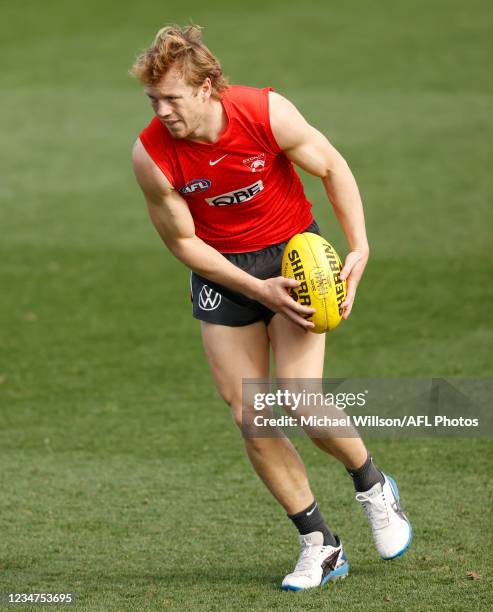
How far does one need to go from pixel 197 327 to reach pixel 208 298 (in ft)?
16.7

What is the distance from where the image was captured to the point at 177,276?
11.9 metres

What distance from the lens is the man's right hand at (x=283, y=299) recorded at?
4.72 metres

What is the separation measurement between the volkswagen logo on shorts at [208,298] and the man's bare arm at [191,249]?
151 mm

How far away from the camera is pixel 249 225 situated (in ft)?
16.7

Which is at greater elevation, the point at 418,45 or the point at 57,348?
the point at 418,45

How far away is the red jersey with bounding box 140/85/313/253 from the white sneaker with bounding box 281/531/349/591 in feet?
4.61

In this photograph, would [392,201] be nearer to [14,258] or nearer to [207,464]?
[14,258]

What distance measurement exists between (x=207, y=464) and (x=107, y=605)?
7.17 feet

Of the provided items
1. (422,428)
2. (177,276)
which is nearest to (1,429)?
(422,428)

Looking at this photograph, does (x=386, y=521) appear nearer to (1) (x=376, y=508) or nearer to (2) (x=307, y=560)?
(1) (x=376, y=508)

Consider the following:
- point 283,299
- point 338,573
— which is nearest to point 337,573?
point 338,573

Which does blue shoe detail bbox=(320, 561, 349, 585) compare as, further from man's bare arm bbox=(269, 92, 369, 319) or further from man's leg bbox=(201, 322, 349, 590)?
man's bare arm bbox=(269, 92, 369, 319)

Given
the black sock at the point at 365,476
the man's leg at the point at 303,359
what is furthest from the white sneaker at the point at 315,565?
the man's leg at the point at 303,359

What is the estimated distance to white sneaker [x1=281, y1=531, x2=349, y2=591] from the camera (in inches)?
194
